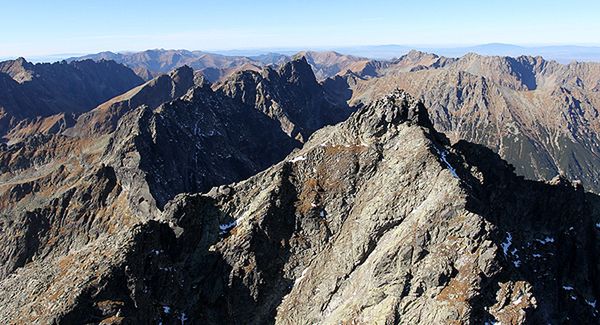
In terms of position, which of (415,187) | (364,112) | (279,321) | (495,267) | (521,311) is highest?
(364,112)

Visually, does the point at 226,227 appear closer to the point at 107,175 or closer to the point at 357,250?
the point at 357,250

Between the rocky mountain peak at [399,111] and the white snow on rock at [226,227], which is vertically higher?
the rocky mountain peak at [399,111]

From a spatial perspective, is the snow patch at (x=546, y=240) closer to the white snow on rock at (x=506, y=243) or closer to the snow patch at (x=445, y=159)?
the white snow on rock at (x=506, y=243)

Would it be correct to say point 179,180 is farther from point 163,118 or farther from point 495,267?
point 495,267

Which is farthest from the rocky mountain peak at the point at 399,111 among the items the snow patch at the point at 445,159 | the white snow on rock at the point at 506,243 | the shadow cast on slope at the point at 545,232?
the white snow on rock at the point at 506,243

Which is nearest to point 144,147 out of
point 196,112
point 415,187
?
point 196,112

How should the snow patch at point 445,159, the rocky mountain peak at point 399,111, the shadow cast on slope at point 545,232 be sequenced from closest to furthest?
the shadow cast on slope at point 545,232
the snow patch at point 445,159
the rocky mountain peak at point 399,111

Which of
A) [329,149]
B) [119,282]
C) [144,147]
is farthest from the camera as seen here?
[144,147]

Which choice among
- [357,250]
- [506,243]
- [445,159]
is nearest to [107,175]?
[357,250]

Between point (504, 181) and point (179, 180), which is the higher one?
point (504, 181)
